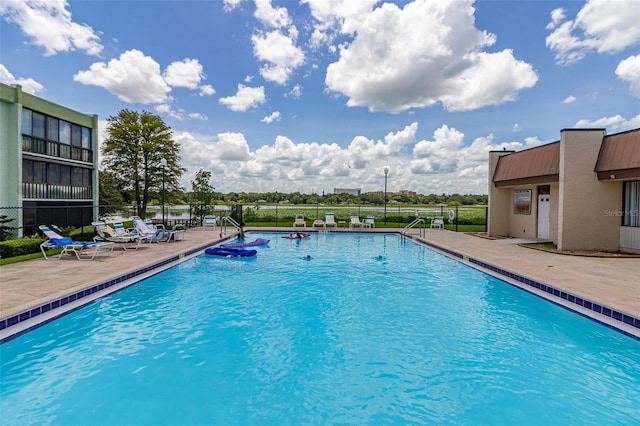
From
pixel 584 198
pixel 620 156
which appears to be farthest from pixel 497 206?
pixel 620 156

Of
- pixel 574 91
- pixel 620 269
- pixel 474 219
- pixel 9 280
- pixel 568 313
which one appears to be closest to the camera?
pixel 568 313

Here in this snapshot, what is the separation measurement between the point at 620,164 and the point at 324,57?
13.7 meters

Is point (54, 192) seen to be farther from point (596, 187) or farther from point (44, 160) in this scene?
point (596, 187)

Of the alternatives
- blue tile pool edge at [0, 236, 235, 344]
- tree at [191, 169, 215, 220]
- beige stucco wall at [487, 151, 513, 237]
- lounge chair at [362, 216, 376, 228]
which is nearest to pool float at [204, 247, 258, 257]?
blue tile pool edge at [0, 236, 235, 344]

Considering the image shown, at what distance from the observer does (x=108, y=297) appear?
6145 mm

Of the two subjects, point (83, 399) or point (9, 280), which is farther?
point (9, 280)

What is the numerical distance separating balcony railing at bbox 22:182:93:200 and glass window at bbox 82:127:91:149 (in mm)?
2233

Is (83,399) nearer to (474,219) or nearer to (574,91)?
(574,91)

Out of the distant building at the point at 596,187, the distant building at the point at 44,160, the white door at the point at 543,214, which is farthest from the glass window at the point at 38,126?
the white door at the point at 543,214

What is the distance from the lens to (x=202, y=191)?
1961 cm

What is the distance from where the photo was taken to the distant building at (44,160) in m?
12.7

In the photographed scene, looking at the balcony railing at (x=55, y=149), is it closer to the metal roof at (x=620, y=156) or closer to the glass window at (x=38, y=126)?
the glass window at (x=38, y=126)

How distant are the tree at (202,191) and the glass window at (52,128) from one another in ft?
22.1

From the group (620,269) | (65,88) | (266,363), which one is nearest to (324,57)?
(65,88)
